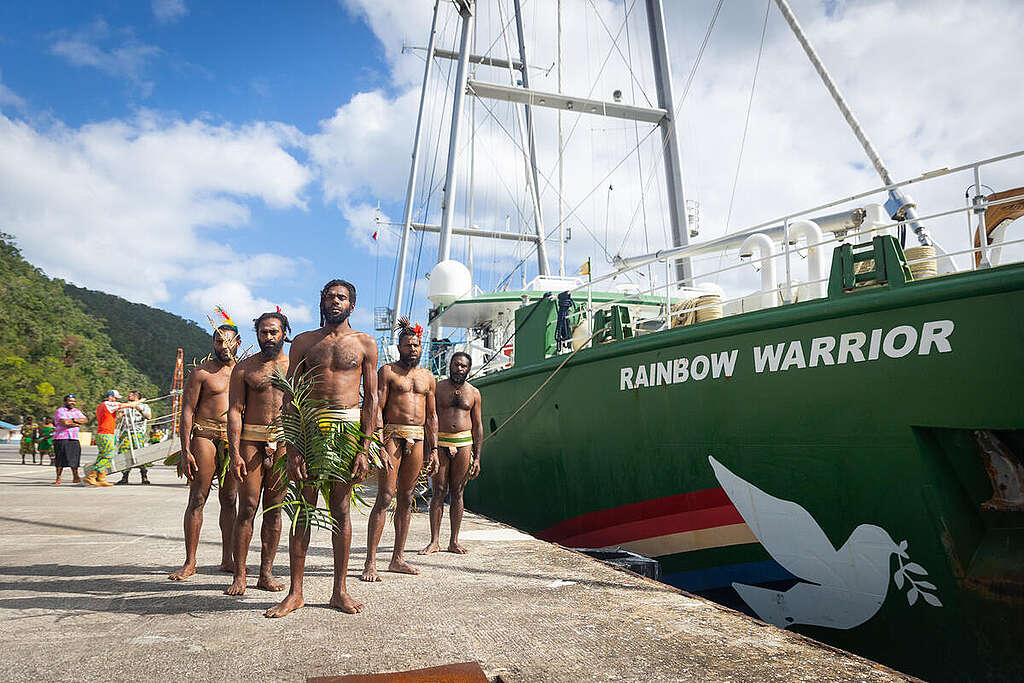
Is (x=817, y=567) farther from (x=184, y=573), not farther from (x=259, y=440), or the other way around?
(x=184, y=573)

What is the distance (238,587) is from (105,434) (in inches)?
389

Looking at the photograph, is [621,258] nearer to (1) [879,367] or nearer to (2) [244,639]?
(1) [879,367]

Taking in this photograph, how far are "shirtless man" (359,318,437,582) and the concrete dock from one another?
0.35 m

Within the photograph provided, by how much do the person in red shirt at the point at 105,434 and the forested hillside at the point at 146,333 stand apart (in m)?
89.9

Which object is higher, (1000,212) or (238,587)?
(1000,212)

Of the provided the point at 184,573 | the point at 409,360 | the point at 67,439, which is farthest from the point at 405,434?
the point at 67,439

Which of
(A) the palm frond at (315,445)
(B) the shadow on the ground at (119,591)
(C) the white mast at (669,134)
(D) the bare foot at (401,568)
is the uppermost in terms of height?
(C) the white mast at (669,134)

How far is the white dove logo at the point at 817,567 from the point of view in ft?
13.8

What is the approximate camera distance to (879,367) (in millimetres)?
4223

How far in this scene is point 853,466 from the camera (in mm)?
4363

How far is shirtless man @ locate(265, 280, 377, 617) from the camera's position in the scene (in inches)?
142

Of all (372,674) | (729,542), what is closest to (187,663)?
(372,674)

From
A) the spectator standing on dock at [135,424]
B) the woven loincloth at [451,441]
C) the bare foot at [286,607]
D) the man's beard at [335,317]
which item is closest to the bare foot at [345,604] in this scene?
the bare foot at [286,607]

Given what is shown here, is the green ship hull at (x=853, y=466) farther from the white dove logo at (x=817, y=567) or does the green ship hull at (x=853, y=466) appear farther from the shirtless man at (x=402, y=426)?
the shirtless man at (x=402, y=426)
